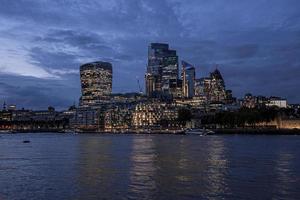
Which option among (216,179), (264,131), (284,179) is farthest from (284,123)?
(216,179)

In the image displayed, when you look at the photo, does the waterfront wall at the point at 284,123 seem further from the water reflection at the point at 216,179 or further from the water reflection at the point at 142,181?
the water reflection at the point at 142,181

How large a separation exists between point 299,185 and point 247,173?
732 centimetres

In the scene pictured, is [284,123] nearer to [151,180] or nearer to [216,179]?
[216,179]

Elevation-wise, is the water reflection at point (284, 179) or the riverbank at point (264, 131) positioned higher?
the riverbank at point (264, 131)

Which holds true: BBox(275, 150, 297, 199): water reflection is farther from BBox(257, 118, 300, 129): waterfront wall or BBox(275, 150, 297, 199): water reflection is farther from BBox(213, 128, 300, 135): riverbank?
BBox(257, 118, 300, 129): waterfront wall

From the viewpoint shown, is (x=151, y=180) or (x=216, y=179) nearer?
(x=151, y=180)

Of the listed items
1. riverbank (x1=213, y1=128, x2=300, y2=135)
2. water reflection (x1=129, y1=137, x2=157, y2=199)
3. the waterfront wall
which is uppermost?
the waterfront wall

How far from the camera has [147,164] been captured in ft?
160

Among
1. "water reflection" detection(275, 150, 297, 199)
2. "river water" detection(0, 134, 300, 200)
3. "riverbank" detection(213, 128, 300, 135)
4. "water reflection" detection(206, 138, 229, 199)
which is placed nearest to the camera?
"river water" detection(0, 134, 300, 200)

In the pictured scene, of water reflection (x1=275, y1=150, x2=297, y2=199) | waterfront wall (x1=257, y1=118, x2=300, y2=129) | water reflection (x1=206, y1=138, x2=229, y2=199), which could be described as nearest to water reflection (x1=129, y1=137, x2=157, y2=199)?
water reflection (x1=206, y1=138, x2=229, y2=199)

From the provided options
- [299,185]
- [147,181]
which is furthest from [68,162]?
[299,185]

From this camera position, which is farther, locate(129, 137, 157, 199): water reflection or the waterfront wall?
the waterfront wall

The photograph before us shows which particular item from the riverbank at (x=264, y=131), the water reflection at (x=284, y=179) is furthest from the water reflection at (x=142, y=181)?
the riverbank at (x=264, y=131)

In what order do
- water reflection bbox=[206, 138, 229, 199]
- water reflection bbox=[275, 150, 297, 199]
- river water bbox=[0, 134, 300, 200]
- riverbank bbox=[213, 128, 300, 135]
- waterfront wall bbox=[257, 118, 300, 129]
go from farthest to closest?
1. waterfront wall bbox=[257, 118, 300, 129]
2. riverbank bbox=[213, 128, 300, 135]
3. water reflection bbox=[206, 138, 229, 199]
4. water reflection bbox=[275, 150, 297, 199]
5. river water bbox=[0, 134, 300, 200]
